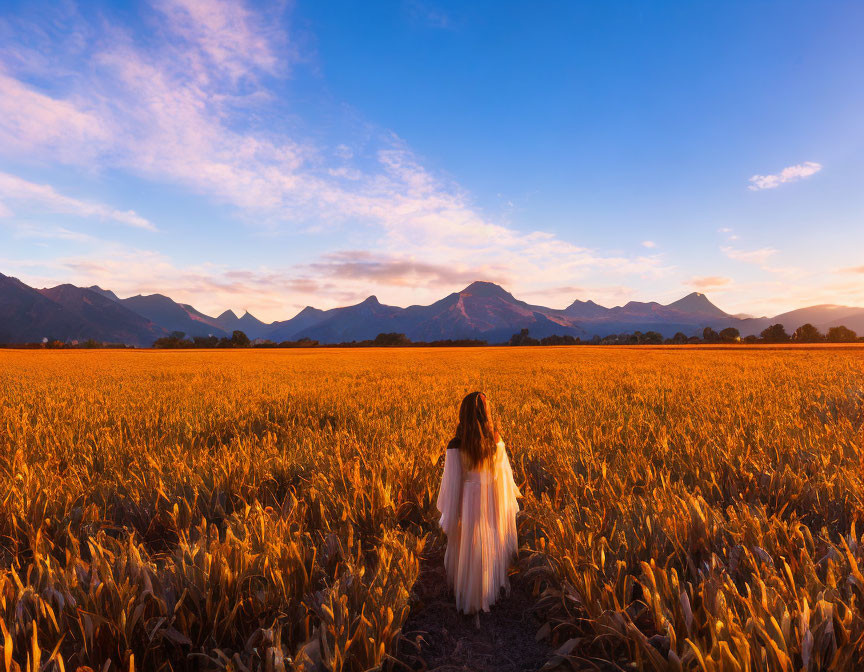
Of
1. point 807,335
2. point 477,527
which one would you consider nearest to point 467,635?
point 477,527

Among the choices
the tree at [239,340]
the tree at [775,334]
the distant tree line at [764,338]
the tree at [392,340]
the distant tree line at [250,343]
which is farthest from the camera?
the tree at [392,340]

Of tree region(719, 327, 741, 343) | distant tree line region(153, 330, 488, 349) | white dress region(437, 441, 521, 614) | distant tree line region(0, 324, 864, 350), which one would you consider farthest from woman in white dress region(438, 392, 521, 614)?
tree region(719, 327, 741, 343)

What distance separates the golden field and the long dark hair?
0.75 metres

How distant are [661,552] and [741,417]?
509cm

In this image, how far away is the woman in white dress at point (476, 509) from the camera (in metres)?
2.47

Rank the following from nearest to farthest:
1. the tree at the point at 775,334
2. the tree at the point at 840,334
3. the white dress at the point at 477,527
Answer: the white dress at the point at 477,527, the tree at the point at 775,334, the tree at the point at 840,334

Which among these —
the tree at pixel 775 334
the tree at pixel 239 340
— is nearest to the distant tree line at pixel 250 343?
the tree at pixel 239 340

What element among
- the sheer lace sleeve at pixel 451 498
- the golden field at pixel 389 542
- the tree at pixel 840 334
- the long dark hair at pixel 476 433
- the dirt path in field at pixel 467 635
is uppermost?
the tree at pixel 840 334

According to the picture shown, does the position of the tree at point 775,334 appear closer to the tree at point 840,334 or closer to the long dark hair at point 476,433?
the tree at point 840,334

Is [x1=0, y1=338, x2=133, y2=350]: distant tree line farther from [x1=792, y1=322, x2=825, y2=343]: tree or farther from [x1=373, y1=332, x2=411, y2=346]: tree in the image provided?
[x1=792, y1=322, x2=825, y2=343]: tree

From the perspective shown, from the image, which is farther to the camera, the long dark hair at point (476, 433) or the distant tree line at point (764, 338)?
the distant tree line at point (764, 338)

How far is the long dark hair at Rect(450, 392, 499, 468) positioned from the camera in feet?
8.33

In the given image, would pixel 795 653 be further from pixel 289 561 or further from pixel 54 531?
pixel 54 531

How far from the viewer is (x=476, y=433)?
2.54 meters
